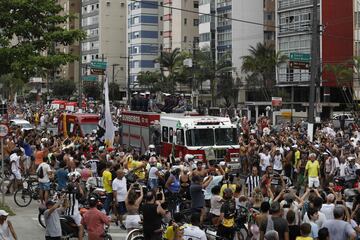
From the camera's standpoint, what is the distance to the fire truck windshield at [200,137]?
86.3 ft

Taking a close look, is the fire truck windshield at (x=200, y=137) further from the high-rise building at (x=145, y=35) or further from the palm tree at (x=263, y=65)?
the high-rise building at (x=145, y=35)

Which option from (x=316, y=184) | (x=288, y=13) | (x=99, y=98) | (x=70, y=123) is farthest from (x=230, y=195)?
(x=99, y=98)

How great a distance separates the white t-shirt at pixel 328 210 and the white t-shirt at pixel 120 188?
5953 millimetres

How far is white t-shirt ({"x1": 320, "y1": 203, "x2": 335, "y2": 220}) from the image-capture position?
12.6 meters

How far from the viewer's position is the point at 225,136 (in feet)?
87.8

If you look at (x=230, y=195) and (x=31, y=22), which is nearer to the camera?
(x=230, y=195)

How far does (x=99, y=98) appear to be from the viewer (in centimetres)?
10331

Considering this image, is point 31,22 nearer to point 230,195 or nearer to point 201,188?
point 201,188

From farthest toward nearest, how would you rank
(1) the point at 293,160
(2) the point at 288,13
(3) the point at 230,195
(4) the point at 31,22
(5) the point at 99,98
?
1. (5) the point at 99,98
2. (2) the point at 288,13
3. (1) the point at 293,160
4. (4) the point at 31,22
5. (3) the point at 230,195

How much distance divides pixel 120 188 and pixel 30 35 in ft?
25.2

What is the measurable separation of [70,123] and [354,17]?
119 feet

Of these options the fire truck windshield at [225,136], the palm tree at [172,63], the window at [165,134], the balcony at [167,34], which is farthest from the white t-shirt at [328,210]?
the balcony at [167,34]

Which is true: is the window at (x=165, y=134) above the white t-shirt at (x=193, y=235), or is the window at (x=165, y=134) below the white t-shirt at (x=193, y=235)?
above

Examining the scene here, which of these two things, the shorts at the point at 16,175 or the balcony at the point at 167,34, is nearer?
the shorts at the point at 16,175
